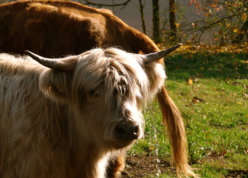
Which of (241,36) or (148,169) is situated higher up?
(148,169)

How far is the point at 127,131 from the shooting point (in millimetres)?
3107

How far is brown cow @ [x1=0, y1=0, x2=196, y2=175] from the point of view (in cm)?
475

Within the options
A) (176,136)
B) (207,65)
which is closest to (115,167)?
(176,136)

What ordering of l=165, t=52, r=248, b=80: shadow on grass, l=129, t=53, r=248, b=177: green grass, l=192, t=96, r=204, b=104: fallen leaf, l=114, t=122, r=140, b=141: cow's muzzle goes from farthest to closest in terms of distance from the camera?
l=165, t=52, r=248, b=80: shadow on grass < l=192, t=96, r=204, b=104: fallen leaf < l=129, t=53, r=248, b=177: green grass < l=114, t=122, r=140, b=141: cow's muzzle

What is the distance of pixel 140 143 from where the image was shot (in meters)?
5.93

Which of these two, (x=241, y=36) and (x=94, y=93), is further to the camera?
(x=241, y=36)

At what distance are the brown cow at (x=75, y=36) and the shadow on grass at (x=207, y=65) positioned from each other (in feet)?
16.6

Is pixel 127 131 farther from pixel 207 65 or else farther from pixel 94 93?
pixel 207 65

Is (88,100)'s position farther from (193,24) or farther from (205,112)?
(193,24)

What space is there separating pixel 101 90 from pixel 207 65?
882 cm

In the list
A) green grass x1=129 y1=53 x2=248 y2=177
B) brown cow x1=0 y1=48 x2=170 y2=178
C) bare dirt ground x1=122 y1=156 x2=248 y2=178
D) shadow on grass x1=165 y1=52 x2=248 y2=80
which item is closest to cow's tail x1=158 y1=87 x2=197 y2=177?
green grass x1=129 y1=53 x2=248 y2=177

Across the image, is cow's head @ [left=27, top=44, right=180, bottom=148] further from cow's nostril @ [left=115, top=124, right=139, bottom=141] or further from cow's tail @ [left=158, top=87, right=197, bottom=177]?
cow's tail @ [left=158, top=87, right=197, bottom=177]

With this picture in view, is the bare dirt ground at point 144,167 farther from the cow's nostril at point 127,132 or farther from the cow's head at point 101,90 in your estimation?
the cow's nostril at point 127,132

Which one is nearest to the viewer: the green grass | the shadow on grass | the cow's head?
the cow's head
